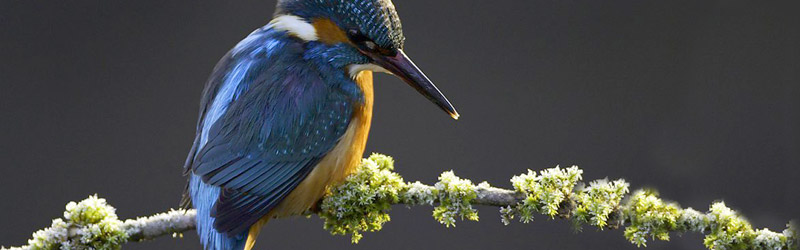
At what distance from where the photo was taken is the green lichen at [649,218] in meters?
1.27

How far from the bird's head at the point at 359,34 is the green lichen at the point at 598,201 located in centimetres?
39

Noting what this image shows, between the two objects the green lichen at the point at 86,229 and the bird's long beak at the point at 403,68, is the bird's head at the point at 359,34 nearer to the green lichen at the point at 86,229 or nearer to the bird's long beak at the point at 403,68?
the bird's long beak at the point at 403,68

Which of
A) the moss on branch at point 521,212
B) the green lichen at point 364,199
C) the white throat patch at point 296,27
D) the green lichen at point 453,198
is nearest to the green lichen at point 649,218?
the moss on branch at point 521,212

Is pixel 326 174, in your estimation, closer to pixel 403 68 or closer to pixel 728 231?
pixel 403 68

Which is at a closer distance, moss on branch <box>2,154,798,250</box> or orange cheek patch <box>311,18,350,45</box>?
moss on branch <box>2,154,798,250</box>

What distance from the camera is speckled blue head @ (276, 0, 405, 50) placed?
1.53 m

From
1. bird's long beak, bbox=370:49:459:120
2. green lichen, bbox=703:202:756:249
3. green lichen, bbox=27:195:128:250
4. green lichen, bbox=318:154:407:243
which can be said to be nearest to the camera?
green lichen, bbox=703:202:756:249

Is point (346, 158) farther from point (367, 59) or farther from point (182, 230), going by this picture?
point (182, 230)

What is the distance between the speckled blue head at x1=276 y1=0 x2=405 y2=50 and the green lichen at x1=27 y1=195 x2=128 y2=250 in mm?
551

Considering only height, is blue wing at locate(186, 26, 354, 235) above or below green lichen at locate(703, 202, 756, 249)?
above

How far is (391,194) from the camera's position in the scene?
1.44m

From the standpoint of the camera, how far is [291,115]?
1592 millimetres

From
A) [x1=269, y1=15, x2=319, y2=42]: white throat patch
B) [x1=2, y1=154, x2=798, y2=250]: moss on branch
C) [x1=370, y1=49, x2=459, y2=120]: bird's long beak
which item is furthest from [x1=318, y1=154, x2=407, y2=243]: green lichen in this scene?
[x1=269, y1=15, x2=319, y2=42]: white throat patch

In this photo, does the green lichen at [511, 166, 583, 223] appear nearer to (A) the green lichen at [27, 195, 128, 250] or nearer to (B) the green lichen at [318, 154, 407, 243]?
(B) the green lichen at [318, 154, 407, 243]
